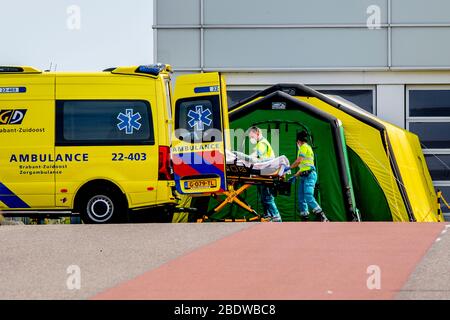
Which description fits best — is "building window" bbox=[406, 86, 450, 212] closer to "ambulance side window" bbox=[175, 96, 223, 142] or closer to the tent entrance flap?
the tent entrance flap

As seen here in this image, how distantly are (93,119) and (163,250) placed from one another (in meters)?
4.98

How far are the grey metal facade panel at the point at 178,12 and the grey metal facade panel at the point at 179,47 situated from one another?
23 cm

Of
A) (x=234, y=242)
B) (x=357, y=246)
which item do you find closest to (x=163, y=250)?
(x=234, y=242)

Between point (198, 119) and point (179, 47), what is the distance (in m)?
9.29

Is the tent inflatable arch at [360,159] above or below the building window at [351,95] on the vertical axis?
below

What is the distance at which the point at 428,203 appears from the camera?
2203cm

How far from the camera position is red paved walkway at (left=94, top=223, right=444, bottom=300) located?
8.21 m

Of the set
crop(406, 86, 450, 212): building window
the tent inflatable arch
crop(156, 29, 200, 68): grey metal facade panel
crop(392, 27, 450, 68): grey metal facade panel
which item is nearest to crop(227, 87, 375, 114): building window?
crop(406, 86, 450, 212): building window

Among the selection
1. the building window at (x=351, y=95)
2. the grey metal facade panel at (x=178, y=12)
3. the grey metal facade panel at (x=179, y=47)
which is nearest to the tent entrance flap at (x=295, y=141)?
the building window at (x=351, y=95)

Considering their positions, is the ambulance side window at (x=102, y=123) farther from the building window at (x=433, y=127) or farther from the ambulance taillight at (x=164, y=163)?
the building window at (x=433, y=127)

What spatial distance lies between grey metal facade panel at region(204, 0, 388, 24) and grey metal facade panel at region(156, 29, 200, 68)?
607 millimetres

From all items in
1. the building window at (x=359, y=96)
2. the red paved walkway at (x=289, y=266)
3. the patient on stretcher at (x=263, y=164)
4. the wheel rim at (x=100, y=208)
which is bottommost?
the red paved walkway at (x=289, y=266)

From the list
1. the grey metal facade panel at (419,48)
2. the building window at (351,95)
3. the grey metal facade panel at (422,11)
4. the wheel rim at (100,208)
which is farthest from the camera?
the grey metal facade panel at (422,11)

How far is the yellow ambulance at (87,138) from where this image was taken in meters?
15.9
